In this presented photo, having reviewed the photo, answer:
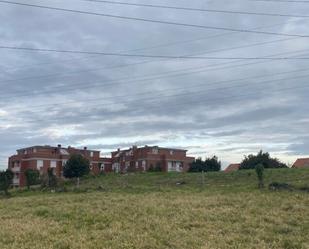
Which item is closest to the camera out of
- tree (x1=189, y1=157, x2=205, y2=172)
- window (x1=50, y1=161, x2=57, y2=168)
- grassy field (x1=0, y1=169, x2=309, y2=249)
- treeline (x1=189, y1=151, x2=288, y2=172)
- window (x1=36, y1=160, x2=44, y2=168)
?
grassy field (x1=0, y1=169, x2=309, y2=249)

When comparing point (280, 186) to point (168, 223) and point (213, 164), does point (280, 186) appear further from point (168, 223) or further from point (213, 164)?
point (213, 164)

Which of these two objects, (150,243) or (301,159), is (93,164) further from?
(150,243)

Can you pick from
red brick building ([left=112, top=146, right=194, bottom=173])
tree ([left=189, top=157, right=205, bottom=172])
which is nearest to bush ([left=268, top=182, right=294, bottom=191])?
tree ([left=189, top=157, right=205, bottom=172])

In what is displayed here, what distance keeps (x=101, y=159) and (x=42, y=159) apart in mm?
16154

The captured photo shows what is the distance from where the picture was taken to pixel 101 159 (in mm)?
106438

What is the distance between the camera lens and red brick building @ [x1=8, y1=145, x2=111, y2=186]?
303 feet

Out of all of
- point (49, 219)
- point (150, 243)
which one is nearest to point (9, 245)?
point (150, 243)

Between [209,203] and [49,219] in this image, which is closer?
[49,219]

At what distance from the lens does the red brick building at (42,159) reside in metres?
92.4

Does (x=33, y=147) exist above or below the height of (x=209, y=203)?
above

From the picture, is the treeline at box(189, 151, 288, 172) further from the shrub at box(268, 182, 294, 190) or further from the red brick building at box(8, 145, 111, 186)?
the shrub at box(268, 182, 294, 190)

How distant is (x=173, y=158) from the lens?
101312mm

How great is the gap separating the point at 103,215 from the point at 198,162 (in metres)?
58.5

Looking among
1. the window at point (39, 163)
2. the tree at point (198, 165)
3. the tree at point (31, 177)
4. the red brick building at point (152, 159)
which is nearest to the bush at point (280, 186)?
the tree at point (31, 177)
